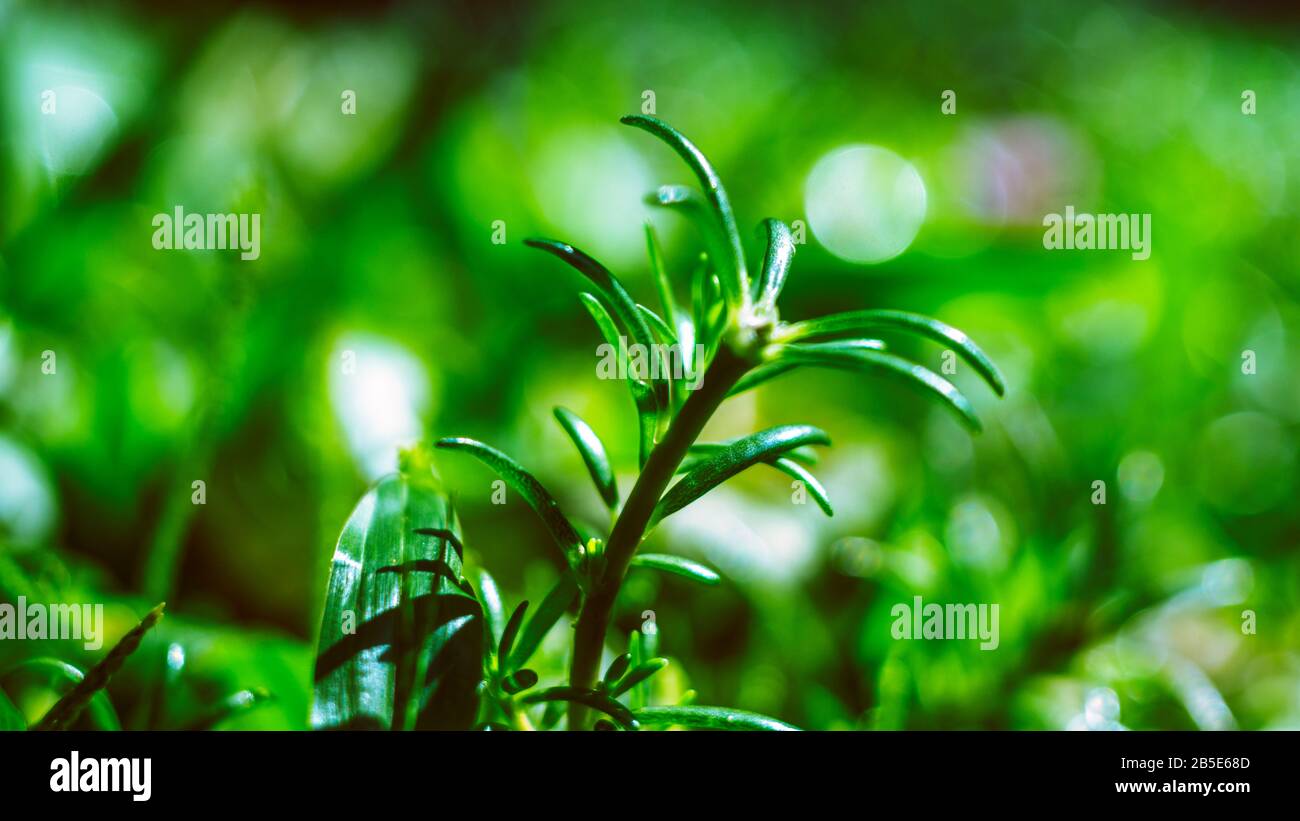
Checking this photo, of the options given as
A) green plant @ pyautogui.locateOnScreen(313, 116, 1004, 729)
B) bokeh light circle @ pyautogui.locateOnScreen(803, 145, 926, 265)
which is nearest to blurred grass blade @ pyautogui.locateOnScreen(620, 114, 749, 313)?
green plant @ pyautogui.locateOnScreen(313, 116, 1004, 729)

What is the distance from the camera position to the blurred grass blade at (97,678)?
0.29 meters

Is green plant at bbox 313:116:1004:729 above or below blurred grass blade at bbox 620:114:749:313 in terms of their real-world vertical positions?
below

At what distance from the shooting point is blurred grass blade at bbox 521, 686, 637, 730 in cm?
31

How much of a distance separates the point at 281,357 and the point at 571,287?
301 millimetres

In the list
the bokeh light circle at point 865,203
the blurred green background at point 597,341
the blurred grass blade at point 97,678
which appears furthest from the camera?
the bokeh light circle at point 865,203

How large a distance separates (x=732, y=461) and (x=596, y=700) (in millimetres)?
91

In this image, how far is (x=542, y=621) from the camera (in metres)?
0.33

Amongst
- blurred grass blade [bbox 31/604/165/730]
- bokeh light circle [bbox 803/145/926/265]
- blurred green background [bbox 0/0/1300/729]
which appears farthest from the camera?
bokeh light circle [bbox 803/145/926/265]

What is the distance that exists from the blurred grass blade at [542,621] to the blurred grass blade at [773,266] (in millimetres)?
116

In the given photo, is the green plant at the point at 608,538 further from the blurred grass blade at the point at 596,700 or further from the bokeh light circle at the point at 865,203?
the bokeh light circle at the point at 865,203

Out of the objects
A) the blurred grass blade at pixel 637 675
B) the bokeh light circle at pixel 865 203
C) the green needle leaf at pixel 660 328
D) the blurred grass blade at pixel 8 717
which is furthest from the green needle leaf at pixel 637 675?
the bokeh light circle at pixel 865 203

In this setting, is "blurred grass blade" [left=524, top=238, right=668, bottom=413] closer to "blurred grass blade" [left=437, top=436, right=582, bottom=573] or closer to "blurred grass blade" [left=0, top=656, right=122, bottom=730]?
"blurred grass blade" [left=437, top=436, right=582, bottom=573]

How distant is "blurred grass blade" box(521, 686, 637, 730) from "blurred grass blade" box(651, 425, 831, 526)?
0.20 ft

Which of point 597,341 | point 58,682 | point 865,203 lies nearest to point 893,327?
point 58,682
